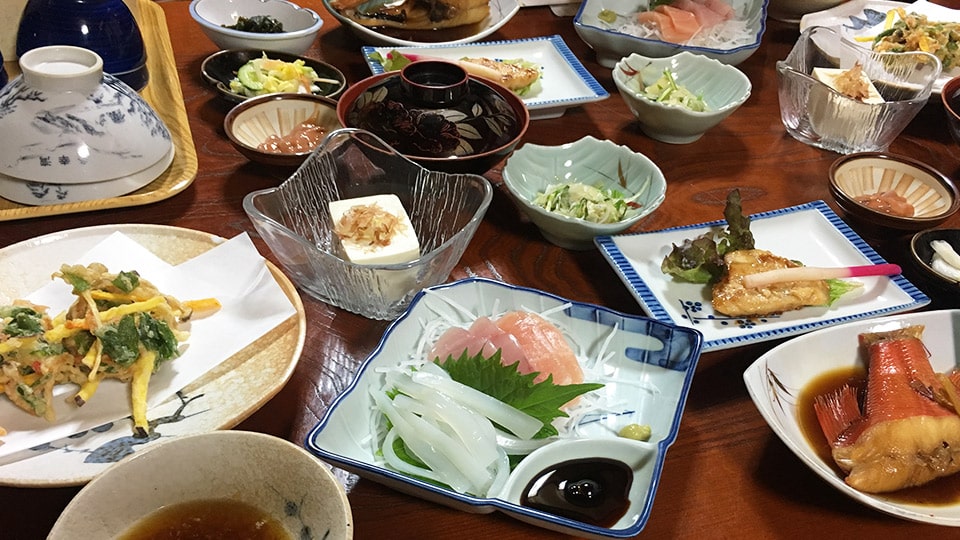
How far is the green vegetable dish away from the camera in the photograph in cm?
167

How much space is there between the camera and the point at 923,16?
2727mm

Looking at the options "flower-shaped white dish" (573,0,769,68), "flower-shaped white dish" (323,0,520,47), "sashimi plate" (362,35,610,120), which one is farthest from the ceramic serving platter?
"flower-shaped white dish" (573,0,769,68)

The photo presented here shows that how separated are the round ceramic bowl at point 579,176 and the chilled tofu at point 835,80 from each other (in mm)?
776

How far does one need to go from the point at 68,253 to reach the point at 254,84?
85 centimetres

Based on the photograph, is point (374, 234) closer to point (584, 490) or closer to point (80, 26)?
point (584, 490)

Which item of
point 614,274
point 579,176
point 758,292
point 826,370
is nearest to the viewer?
point 826,370

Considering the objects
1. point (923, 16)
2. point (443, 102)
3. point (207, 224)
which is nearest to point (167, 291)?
point (207, 224)

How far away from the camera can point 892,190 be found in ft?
6.45

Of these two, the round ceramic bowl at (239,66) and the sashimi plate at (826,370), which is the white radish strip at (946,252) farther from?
the round ceramic bowl at (239,66)

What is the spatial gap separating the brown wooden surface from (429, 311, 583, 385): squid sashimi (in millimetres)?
202

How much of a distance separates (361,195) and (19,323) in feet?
2.42

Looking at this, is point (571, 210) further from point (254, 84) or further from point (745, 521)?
point (254, 84)

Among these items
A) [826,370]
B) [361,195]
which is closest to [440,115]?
[361,195]

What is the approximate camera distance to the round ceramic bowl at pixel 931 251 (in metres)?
1.59
